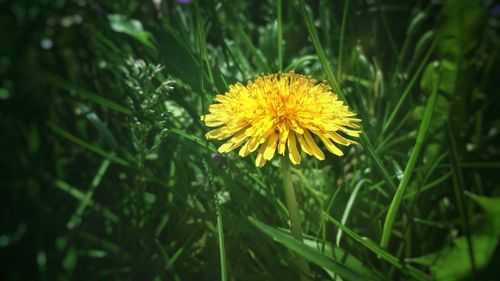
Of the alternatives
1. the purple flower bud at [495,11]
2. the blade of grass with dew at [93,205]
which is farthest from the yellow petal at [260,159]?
the purple flower bud at [495,11]

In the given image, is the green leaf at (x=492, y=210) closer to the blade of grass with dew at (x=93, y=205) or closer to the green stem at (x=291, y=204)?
the green stem at (x=291, y=204)

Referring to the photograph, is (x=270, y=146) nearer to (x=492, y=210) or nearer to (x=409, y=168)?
(x=409, y=168)

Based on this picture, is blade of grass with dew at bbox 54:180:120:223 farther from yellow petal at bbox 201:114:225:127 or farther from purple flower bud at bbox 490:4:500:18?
purple flower bud at bbox 490:4:500:18

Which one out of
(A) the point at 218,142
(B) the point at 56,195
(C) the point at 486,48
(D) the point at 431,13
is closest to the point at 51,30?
(B) the point at 56,195

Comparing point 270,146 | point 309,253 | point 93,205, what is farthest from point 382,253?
point 93,205

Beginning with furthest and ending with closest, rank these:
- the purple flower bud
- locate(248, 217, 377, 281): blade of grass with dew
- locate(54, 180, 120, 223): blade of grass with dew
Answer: the purple flower bud, locate(54, 180, 120, 223): blade of grass with dew, locate(248, 217, 377, 281): blade of grass with dew

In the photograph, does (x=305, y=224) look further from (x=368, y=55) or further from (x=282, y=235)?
(x=368, y=55)

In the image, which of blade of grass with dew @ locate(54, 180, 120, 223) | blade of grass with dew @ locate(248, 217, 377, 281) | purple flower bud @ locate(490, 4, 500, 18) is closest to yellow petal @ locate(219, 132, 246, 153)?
blade of grass with dew @ locate(248, 217, 377, 281)
